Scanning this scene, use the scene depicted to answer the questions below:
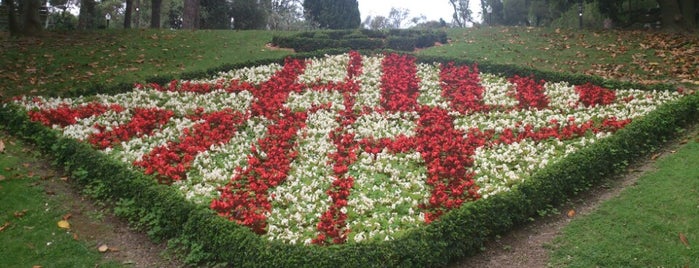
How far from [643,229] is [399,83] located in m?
7.96

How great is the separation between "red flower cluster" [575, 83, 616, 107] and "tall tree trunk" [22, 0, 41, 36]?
17899 mm

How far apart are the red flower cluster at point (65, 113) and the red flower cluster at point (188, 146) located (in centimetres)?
216

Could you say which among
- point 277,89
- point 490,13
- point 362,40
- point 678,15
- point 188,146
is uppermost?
point 490,13

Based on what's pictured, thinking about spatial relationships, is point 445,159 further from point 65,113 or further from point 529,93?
point 65,113

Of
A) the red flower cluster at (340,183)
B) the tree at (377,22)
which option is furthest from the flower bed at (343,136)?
the tree at (377,22)

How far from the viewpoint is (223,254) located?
6.87 meters

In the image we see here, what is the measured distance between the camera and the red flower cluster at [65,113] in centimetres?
1118

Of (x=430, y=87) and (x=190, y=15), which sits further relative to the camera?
(x=190, y=15)

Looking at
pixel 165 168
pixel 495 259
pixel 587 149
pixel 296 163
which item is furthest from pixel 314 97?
pixel 495 259

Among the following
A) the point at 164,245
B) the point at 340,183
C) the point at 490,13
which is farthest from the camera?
the point at 490,13

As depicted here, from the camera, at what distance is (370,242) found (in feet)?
21.8

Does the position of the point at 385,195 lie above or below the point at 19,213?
above

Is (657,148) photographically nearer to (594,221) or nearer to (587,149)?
(587,149)

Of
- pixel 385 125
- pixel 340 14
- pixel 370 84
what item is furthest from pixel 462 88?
pixel 340 14
